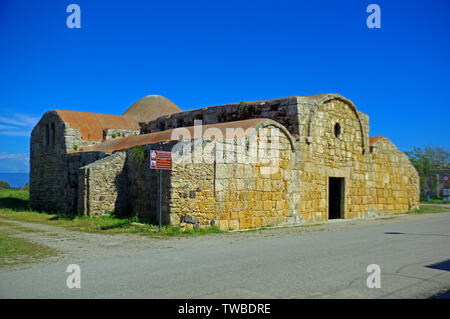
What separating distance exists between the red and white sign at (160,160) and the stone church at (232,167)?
31cm

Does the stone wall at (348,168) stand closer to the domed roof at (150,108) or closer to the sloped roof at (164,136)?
the sloped roof at (164,136)

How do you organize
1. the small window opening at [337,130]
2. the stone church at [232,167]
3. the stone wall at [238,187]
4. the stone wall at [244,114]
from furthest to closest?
the small window opening at [337,130]
the stone wall at [244,114]
the stone church at [232,167]
the stone wall at [238,187]

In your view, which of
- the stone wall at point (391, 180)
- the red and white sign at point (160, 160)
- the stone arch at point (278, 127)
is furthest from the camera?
the stone wall at point (391, 180)

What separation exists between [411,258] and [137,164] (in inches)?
394

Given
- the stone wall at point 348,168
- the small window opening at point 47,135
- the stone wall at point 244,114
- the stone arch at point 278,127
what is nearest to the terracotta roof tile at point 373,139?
the stone wall at point 348,168

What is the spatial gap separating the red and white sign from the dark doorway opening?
10.3m

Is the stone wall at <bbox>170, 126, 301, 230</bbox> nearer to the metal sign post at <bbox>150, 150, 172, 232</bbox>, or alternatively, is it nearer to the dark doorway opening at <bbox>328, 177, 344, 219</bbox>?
the metal sign post at <bbox>150, 150, 172, 232</bbox>

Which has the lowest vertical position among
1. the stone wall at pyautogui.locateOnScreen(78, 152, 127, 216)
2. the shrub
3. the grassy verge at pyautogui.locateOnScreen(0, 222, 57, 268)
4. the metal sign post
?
the grassy verge at pyautogui.locateOnScreen(0, 222, 57, 268)

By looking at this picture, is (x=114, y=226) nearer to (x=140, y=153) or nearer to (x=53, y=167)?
(x=140, y=153)

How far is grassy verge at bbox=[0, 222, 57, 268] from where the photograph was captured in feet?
22.6

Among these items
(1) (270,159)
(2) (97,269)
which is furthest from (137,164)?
(2) (97,269)

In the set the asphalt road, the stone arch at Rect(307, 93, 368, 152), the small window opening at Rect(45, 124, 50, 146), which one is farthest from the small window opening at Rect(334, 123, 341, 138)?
the small window opening at Rect(45, 124, 50, 146)

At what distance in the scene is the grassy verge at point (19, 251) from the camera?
271 inches

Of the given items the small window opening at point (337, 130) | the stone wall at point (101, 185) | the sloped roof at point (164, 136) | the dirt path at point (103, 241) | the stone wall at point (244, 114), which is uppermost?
the stone wall at point (244, 114)
